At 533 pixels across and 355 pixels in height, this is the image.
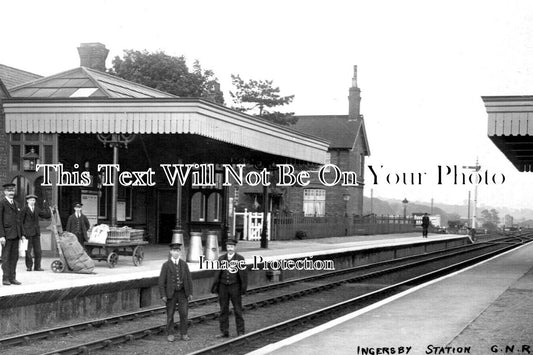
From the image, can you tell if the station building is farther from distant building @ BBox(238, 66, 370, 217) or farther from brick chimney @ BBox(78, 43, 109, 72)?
distant building @ BBox(238, 66, 370, 217)

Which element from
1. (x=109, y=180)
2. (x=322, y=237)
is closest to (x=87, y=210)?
(x=109, y=180)

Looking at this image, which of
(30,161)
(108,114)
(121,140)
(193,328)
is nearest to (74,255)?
(193,328)

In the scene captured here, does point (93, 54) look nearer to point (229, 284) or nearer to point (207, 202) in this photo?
point (207, 202)

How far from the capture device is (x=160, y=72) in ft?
172

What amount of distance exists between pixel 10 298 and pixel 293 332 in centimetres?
440

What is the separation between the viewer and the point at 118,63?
5356 centimetres

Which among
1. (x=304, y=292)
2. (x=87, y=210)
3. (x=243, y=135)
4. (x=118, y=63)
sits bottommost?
(x=304, y=292)

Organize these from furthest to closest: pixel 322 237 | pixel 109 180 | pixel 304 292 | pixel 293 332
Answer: pixel 322 237 < pixel 109 180 < pixel 304 292 < pixel 293 332

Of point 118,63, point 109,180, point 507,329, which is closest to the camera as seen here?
point 507,329

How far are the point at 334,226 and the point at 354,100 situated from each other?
21291mm

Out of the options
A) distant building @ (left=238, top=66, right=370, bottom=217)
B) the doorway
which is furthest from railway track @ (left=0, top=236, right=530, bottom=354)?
distant building @ (left=238, top=66, right=370, bottom=217)

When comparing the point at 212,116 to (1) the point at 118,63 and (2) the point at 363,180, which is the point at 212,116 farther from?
(2) the point at 363,180

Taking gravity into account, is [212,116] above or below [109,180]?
above

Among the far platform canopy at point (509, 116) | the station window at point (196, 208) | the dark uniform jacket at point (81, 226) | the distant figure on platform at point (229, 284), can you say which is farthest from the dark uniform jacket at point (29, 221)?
the station window at point (196, 208)
